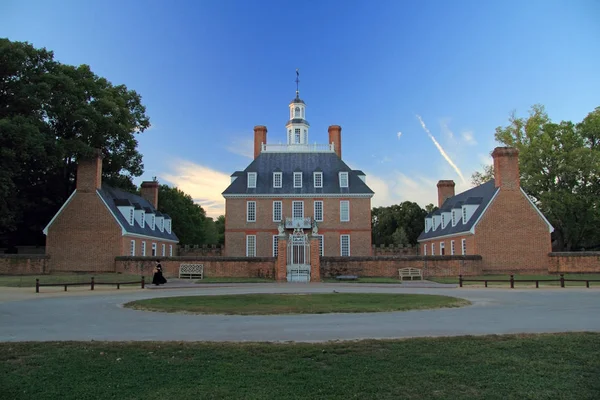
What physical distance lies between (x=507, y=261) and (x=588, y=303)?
21078 millimetres

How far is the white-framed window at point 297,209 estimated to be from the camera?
44.8m

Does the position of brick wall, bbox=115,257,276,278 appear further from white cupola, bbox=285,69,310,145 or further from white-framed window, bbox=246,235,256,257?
white cupola, bbox=285,69,310,145

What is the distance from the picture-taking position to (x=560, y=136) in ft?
146

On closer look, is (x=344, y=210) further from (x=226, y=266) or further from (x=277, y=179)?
(x=226, y=266)

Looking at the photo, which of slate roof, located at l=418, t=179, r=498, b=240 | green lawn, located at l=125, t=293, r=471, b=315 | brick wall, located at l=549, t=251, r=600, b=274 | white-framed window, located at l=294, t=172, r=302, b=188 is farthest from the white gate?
brick wall, located at l=549, t=251, r=600, b=274

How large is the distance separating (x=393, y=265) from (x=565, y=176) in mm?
22776

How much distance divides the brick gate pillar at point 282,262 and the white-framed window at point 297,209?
13.4 meters

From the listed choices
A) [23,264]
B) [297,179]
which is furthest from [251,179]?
[23,264]

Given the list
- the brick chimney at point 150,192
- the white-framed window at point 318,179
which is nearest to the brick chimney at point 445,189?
the white-framed window at point 318,179

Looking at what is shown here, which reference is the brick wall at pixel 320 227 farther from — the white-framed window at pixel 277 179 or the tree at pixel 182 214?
the tree at pixel 182 214

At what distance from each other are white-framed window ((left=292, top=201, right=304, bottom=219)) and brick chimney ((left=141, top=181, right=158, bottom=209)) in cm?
1514

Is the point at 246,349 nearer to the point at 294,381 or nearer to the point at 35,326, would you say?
the point at 294,381

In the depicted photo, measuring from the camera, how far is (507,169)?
121 ft

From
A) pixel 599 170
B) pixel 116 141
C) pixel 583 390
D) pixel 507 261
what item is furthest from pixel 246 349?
pixel 599 170
